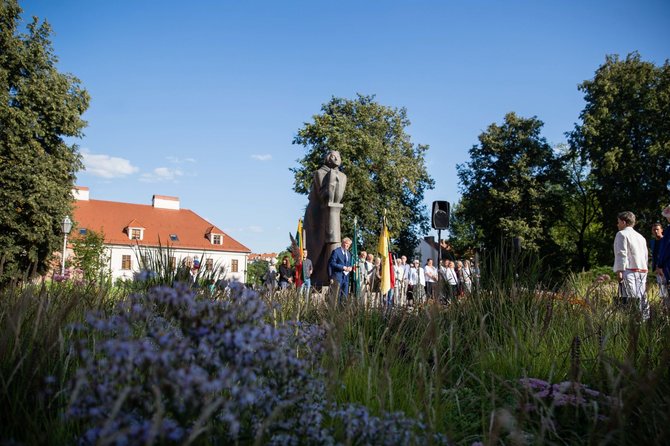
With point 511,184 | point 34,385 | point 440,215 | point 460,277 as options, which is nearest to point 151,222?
point 511,184

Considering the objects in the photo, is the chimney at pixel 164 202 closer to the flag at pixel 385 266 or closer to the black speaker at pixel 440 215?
the flag at pixel 385 266

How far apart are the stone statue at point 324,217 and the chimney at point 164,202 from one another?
6422 cm

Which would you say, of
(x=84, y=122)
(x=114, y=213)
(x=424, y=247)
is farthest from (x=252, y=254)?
(x=84, y=122)

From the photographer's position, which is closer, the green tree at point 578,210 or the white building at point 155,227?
the green tree at point 578,210

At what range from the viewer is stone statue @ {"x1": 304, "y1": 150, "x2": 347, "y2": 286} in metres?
10.3

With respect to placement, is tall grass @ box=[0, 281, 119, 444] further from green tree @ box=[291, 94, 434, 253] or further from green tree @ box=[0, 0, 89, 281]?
green tree @ box=[291, 94, 434, 253]

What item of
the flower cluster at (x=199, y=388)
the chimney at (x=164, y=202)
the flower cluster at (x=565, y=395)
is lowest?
the flower cluster at (x=565, y=395)

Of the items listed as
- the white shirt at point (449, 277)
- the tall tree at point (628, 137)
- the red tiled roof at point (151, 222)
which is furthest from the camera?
the red tiled roof at point (151, 222)

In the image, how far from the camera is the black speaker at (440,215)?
1409 cm

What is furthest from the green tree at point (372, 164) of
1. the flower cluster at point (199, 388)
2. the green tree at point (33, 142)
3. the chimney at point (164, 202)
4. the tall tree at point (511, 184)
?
the chimney at point (164, 202)

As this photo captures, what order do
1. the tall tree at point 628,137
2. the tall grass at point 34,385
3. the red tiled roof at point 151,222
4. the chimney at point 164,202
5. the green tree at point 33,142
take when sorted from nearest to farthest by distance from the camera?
the tall grass at point 34,385 → the green tree at point 33,142 → the tall tree at point 628,137 → the red tiled roof at point 151,222 → the chimney at point 164,202

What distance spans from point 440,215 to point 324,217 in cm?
466

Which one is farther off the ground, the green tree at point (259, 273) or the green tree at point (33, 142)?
the green tree at point (33, 142)

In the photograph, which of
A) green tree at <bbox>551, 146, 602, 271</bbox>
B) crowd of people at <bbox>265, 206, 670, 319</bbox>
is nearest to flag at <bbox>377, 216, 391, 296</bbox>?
crowd of people at <bbox>265, 206, 670, 319</bbox>
